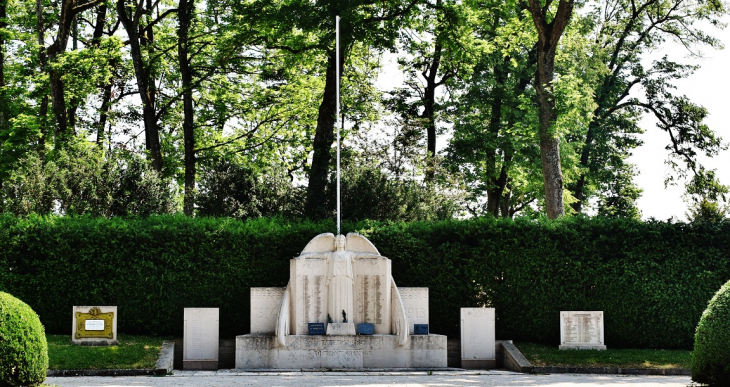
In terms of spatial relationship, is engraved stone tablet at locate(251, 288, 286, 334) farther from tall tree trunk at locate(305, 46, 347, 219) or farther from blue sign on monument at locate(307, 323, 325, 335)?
tall tree trunk at locate(305, 46, 347, 219)

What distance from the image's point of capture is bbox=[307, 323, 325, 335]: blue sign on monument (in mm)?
18188

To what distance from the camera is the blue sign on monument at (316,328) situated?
1819 cm

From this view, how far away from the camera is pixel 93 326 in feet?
58.7

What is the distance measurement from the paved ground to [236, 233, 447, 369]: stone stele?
A: 0.91 m

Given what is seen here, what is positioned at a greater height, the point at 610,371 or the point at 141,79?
the point at 141,79

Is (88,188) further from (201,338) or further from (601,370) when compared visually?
(601,370)

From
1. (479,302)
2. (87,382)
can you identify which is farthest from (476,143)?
(87,382)

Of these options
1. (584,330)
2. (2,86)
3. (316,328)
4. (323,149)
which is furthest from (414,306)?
(2,86)

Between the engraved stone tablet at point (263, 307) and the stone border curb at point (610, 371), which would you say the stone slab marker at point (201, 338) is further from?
the stone border curb at point (610, 371)

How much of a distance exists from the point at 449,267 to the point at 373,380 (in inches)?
214

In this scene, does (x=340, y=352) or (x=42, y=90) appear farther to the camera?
(x=42, y=90)

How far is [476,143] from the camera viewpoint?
3281 centimetres

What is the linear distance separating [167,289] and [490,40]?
19.0 meters

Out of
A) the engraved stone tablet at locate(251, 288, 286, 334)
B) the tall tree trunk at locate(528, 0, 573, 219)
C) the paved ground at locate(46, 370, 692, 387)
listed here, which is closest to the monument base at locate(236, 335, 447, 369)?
the engraved stone tablet at locate(251, 288, 286, 334)
